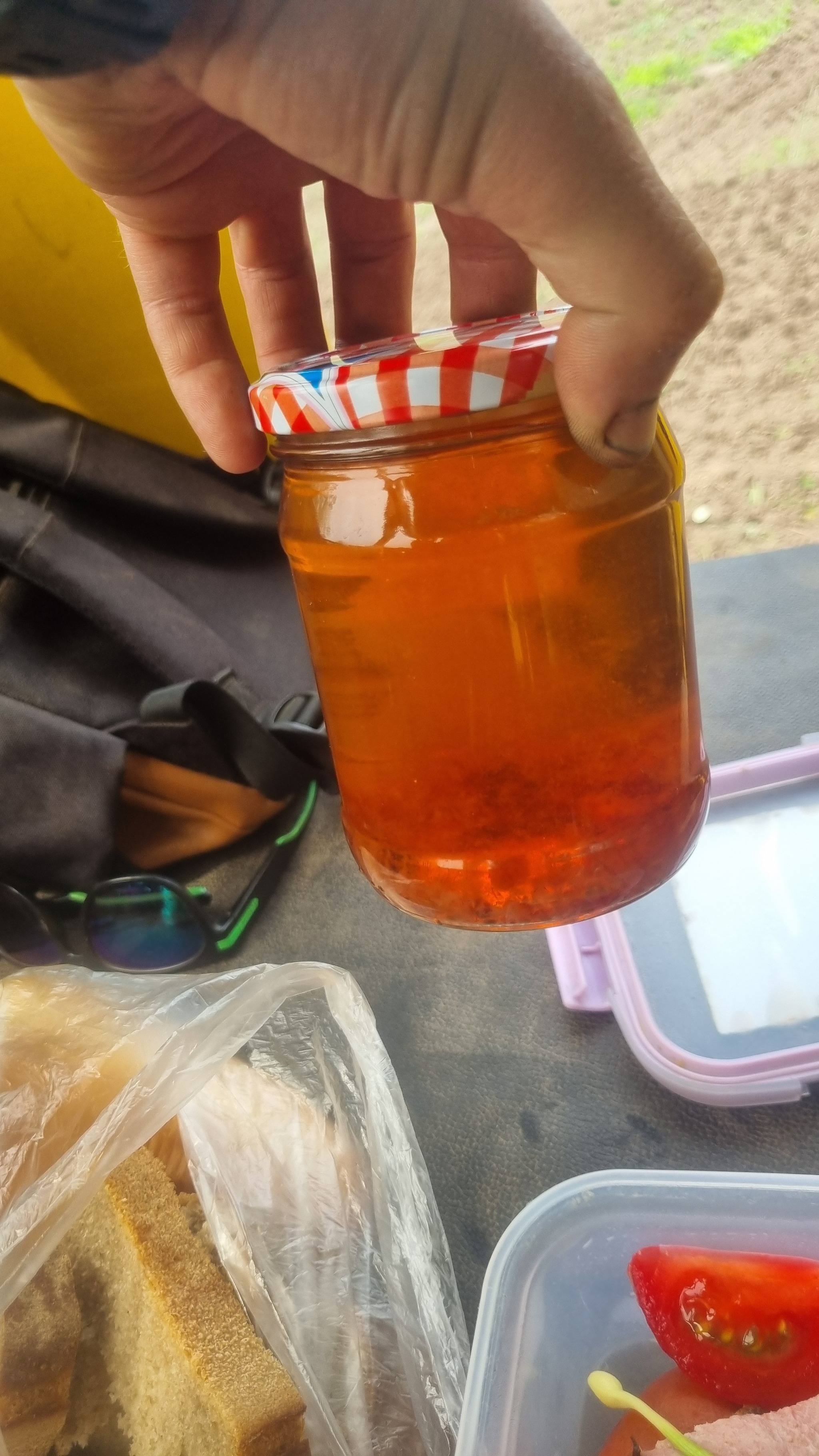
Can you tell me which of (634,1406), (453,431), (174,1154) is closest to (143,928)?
(174,1154)

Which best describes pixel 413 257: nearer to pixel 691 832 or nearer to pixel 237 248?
pixel 237 248

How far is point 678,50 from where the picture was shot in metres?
1.61

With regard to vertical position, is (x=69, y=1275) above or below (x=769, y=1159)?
above

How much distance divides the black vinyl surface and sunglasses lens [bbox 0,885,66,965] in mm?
158

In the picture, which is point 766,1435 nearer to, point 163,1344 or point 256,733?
point 163,1344

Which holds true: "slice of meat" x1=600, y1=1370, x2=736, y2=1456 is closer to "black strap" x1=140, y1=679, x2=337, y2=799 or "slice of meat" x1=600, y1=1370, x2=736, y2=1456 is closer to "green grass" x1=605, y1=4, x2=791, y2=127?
"black strap" x1=140, y1=679, x2=337, y2=799

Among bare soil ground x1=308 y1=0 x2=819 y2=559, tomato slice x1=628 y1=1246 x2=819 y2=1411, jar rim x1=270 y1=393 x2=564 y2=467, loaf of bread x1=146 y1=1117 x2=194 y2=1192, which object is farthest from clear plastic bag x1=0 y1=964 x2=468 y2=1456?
bare soil ground x1=308 y1=0 x2=819 y2=559

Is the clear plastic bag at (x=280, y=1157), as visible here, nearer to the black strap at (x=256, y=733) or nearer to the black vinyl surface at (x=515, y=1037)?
the black vinyl surface at (x=515, y=1037)

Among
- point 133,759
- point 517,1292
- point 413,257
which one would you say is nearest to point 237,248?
point 413,257

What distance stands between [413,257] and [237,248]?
10cm

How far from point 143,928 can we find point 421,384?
66 centimetres

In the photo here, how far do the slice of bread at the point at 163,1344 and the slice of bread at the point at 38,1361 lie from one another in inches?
0.9

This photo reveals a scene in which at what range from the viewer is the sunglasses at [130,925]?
33.3 inches

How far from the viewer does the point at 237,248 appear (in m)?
0.53
